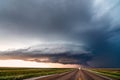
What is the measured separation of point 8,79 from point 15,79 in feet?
3.57

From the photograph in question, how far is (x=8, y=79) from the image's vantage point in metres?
23.2

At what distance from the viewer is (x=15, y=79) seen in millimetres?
24016
